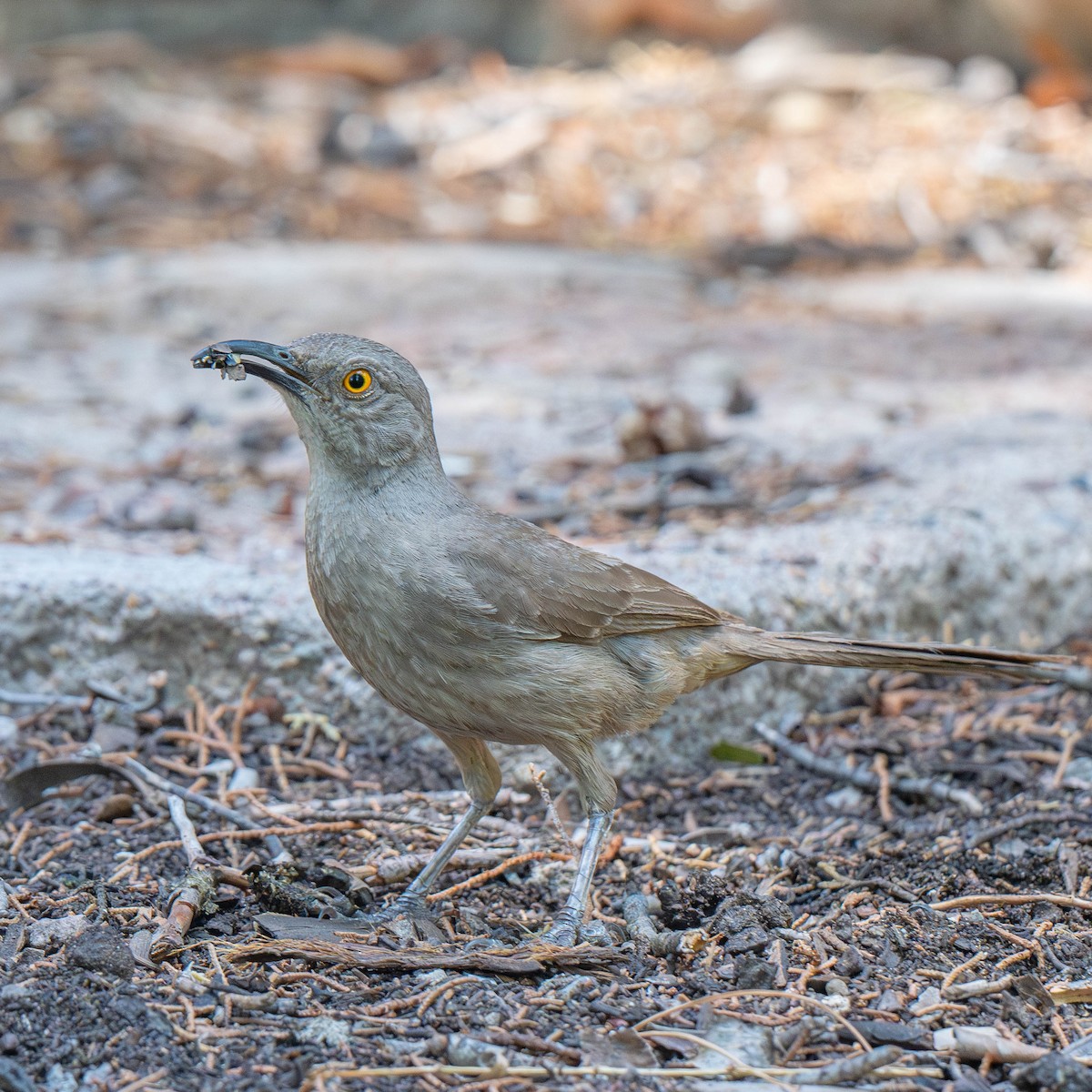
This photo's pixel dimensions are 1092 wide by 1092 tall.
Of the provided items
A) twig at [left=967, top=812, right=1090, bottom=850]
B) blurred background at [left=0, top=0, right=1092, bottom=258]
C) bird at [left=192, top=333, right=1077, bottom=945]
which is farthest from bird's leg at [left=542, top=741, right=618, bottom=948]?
blurred background at [left=0, top=0, right=1092, bottom=258]

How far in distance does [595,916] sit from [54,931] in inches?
55.0

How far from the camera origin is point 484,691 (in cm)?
368

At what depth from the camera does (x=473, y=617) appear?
367 centimetres

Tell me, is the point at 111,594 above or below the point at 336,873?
above

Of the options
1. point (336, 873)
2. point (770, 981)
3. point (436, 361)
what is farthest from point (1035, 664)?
point (436, 361)

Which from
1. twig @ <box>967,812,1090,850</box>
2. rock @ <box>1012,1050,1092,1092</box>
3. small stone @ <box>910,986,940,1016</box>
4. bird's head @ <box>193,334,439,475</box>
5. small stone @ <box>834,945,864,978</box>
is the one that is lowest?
twig @ <box>967,812,1090,850</box>

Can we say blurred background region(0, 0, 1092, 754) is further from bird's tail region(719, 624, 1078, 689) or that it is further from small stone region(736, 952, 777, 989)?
small stone region(736, 952, 777, 989)

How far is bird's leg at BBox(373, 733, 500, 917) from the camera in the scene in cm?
392

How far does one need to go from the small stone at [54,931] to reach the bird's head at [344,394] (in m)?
1.36

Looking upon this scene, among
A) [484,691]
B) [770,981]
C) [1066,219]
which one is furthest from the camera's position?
[1066,219]

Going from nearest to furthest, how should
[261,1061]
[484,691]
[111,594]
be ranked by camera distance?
[261,1061]
[484,691]
[111,594]

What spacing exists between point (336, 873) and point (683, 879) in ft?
3.27

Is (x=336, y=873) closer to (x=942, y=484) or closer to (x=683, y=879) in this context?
(x=683, y=879)

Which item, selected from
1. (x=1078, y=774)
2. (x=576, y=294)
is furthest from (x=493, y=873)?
(x=576, y=294)
